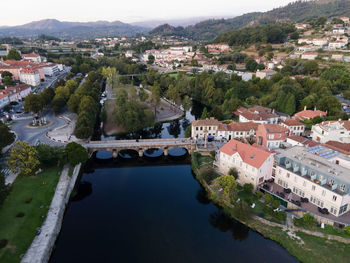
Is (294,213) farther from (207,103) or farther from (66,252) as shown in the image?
(207,103)

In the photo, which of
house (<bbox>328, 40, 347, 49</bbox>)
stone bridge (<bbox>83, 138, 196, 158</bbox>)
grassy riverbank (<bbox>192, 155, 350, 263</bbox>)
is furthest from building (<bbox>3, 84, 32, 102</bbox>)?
house (<bbox>328, 40, 347, 49</bbox>)

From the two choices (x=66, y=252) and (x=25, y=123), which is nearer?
(x=66, y=252)

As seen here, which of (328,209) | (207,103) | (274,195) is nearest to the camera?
(328,209)

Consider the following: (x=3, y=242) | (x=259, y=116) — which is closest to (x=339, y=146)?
(x=259, y=116)

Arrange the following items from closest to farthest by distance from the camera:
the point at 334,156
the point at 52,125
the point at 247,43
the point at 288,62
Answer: the point at 334,156 < the point at 52,125 < the point at 288,62 < the point at 247,43

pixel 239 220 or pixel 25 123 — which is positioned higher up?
pixel 25 123

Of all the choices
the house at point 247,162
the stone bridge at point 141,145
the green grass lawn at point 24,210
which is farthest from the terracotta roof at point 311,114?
the green grass lawn at point 24,210

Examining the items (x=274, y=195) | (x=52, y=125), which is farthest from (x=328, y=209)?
(x=52, y=125)

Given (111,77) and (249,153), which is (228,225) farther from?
(111,77)
